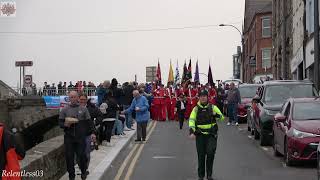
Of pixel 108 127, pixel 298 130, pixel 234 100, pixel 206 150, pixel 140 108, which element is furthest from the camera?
pixel 234 100

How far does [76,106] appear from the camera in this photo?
1191 cm

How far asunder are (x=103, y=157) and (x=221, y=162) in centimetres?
274

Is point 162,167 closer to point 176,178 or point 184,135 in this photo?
point 176,178

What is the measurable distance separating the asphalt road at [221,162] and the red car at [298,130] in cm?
33

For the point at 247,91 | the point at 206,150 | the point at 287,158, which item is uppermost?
the point at 247,91

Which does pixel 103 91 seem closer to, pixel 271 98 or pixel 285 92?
pixel 271 98

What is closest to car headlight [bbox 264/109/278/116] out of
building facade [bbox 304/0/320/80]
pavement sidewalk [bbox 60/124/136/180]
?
pavement sidewalk [bbox 60/124/136/180]

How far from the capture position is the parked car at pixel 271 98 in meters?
18.8

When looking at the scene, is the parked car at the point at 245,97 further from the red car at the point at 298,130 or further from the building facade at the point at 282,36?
the building facade at the point at 282,36

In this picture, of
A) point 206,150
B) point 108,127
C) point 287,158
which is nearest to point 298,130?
point 287,158

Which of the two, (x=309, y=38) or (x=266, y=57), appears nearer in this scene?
(x=309, y=38)

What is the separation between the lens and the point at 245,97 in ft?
97.0

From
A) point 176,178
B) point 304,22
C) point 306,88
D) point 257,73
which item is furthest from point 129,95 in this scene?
point 257,73

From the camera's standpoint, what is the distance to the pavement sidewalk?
519 inches
